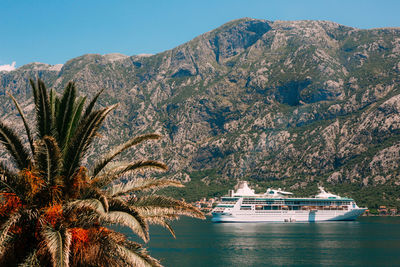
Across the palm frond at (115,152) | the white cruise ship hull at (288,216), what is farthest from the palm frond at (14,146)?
the white cruise ship hull at (288,216)

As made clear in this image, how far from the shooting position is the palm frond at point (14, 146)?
13.7 m

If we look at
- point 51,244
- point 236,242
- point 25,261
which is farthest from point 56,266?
point 236,242

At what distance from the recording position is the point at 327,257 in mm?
66688

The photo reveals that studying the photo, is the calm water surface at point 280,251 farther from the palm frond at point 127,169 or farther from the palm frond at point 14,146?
the palm frond at point 14,146

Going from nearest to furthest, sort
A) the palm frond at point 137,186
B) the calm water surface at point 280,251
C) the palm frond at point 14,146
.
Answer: the palm frond at point 14,146, the palm frond at point 137,186, the calm water surface at point 280,251

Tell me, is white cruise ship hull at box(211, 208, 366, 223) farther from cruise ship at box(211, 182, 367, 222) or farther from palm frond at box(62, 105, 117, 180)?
palm frond at box(62, 105, 117, 180)

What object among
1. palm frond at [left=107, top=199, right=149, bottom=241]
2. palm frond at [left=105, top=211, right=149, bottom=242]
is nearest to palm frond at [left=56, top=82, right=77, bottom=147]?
palm frond at [left=107, top=199, right=149, bottom=241]

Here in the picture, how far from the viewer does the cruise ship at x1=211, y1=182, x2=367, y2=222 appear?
6122 inches

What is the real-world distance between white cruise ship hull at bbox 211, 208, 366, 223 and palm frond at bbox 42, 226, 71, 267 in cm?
14513

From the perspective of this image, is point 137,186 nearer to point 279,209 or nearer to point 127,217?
point 127,217

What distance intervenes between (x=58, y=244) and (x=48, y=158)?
2694 mm

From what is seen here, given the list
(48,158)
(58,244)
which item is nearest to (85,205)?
(58,244)

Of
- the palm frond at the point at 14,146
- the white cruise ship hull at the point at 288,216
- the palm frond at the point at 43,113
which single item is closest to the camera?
the palm frond at the point at 14,146

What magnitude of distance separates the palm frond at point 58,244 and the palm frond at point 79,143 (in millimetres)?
2327
